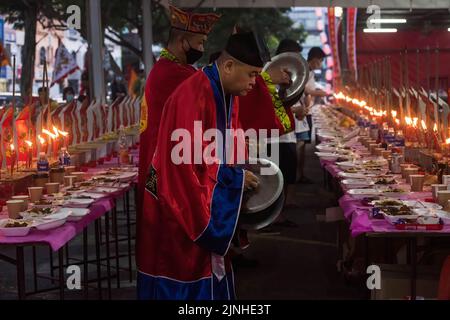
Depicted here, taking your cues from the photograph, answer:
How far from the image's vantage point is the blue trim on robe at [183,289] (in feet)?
15.1

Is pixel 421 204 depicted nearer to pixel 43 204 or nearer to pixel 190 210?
pixel 190 210

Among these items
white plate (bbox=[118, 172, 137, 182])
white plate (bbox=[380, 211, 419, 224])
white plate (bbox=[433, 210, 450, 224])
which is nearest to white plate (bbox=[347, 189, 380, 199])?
white plate (bbox=[433, 210, 450, 224])

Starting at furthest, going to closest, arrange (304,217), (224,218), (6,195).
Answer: (304,217)
(6,195)
(224,218)

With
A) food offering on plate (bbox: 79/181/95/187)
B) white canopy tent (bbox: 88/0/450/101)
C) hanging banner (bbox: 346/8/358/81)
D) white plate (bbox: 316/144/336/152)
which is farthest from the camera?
hanging banner (bbox: 346/8/358/81)

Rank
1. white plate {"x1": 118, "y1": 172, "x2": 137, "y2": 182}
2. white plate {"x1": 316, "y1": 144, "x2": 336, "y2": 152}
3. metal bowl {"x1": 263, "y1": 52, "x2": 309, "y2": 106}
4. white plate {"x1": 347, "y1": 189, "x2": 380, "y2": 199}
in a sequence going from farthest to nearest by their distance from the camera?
white plate {"x1": 316, "y1": 144, "x2": 336, "y2": 152}
white plate {"x1": 118, "y1": 172, "x2": 137, "y2": 182}
metal bowl {"x1": 263, "y1": 52, "x2": 309, "y2": 106}
white plate {"x1": 347, "y1": 189, "x2": 380, "y2": 199}

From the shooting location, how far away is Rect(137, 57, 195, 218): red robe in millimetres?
5695

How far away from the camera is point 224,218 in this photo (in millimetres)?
4332

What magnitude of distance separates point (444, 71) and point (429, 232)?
21.8m

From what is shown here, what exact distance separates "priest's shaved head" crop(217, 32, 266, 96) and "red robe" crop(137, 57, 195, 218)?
1152mm

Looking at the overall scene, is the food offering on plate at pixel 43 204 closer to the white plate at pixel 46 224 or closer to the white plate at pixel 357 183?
the white plate at pixel 46 224

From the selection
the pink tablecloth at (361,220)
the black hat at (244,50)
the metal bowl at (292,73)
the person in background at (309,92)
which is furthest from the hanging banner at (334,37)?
the black hat at (244,50)

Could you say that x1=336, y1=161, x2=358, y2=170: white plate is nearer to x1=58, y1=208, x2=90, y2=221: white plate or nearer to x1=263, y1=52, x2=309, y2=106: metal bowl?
x1=263, y1=52, x2=309, y2=106: metal bowl

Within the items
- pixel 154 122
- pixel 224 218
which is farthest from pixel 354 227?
pixel 154 122
